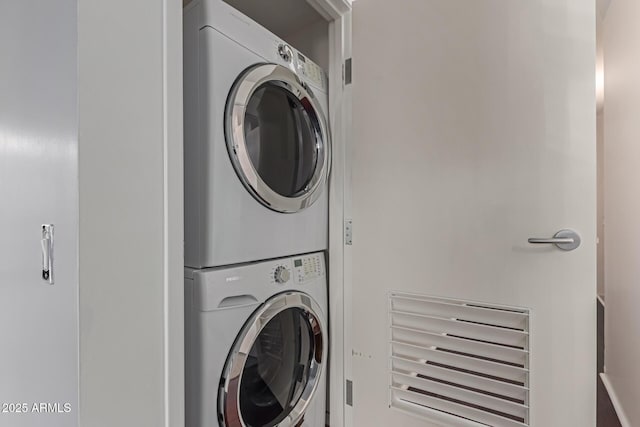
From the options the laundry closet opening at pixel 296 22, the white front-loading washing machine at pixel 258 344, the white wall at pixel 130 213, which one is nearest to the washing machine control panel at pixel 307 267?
the white front-loading washing machine at pixel 258 344

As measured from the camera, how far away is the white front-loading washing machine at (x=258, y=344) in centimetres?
99

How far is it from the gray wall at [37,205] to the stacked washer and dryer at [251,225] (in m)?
0.34

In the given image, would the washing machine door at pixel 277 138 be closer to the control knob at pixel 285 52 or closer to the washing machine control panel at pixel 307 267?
the control knob at pixel 285 52

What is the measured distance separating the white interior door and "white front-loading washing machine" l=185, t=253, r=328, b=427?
215 millimetres

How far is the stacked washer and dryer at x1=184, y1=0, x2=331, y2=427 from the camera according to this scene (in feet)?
3.31

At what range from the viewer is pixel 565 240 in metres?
1.06

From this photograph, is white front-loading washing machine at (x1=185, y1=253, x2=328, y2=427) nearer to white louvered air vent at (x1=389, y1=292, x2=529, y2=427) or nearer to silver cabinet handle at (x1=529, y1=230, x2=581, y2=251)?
white louvered air vent at (x1=389, y1=292, x2=529, y2=427)

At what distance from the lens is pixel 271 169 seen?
1.27 m

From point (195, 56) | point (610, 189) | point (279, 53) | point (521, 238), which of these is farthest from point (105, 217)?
point (610, 189)

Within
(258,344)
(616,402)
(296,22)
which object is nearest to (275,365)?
(258,344)

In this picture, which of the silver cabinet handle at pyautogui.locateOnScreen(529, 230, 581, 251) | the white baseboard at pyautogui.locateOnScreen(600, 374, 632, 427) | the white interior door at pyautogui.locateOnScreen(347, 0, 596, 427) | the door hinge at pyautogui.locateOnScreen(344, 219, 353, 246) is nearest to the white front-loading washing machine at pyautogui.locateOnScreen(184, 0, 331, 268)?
the door hinge at pyautogui.locateOnScreen(344, 219, 353, 246)

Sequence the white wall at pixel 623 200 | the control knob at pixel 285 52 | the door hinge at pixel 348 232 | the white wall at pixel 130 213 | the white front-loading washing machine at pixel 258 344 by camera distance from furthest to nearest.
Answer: the white wall at pixel 623 200 < the door hinge at pixel 348 232 < the control knob at pixel 285 52 < the white front-loading washing machine at pixel 258 344 < the white wall at pixel 130 213

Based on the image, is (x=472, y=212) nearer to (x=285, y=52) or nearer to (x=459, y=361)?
(x=459, y=361)

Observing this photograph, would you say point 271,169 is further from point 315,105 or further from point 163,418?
point 163,418
